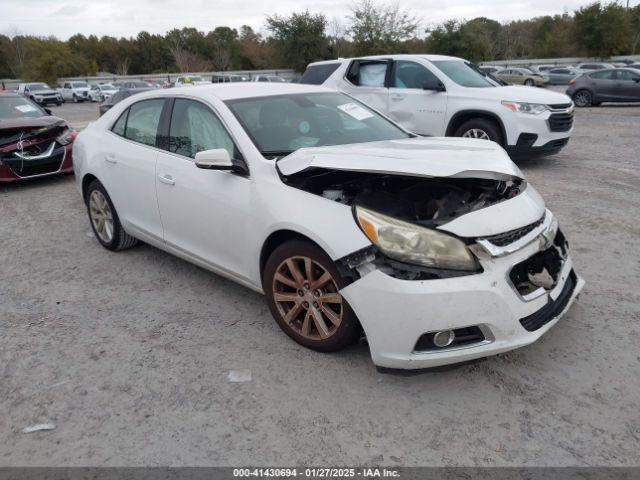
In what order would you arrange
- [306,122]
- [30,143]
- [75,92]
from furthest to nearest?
[75,92]
[30,143]
[306,122]

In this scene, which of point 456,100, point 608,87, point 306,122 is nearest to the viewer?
point 306,122

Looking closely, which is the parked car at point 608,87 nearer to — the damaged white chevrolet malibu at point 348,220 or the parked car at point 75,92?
the damaged white chevrolet malibu at point 348,220

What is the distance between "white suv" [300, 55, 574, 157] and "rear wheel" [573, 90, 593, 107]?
1273cm

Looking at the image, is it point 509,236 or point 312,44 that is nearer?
point 509,236

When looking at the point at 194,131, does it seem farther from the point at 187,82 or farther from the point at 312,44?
the point at 312,44

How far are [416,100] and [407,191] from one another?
6.12 metres

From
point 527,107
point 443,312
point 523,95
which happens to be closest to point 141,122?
point 443,312

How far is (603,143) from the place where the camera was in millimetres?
10812

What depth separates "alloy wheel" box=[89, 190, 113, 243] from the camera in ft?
16.7

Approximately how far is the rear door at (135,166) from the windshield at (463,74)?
5877 mm

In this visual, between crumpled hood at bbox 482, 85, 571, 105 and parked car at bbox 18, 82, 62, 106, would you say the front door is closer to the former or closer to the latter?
crumpled hood at bbox 482, 85, 571, 105

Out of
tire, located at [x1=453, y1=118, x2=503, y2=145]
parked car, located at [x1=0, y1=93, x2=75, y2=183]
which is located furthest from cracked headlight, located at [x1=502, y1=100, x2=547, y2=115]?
parked car, located at [x1=0, y1=93, x2=75, y2=183]

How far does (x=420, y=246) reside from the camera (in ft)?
9.10

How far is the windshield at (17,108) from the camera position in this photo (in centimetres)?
868
